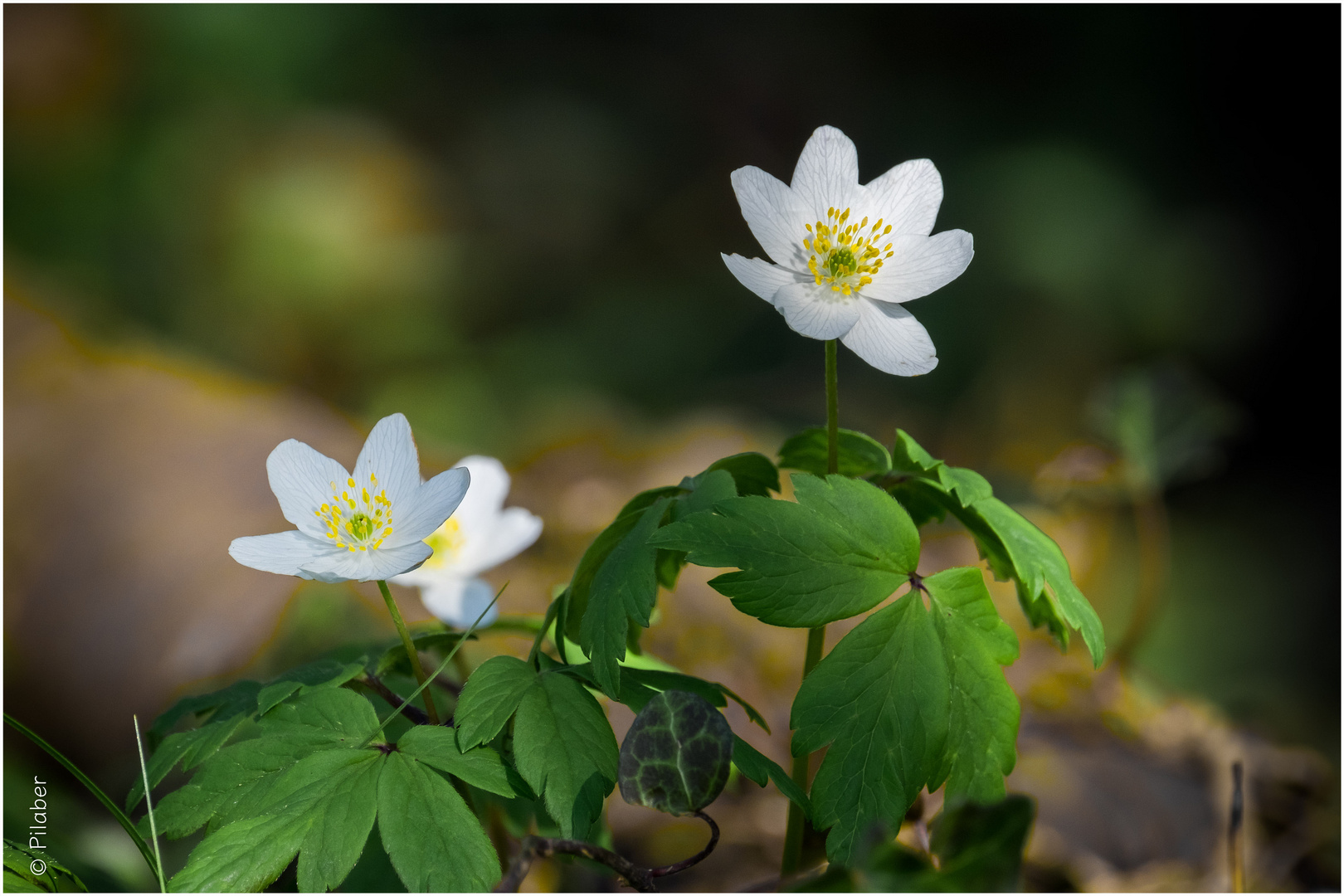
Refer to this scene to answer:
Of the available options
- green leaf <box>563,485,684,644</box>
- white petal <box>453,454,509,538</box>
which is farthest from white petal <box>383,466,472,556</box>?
white petal <box>453,454,509,538</box>

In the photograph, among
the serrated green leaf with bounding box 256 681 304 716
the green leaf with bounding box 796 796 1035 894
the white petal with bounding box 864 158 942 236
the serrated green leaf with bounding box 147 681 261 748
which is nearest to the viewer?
the green leaf with bounding box 796 796 1035 894

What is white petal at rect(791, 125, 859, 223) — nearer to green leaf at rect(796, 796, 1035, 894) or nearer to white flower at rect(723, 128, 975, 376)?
white flower at rect(723, 128, 975, 376)

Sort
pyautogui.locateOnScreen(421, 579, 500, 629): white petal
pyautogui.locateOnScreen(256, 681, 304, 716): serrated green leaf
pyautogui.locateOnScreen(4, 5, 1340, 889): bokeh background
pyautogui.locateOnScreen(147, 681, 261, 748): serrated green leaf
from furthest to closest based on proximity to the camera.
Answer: pyautogui.locateOnScreen(4, 5, 1340, 889): bokeh background, pyautogui.locateOnScreen(421, 579, 500, 629): white petal, pyautogui.locateOnScreen(147, 681, 261, 748): serrated green leaf, pyautogui.locateOnScreen(256, 681, 304, 716): serrated green leaf

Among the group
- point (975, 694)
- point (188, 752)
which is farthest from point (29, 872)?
point (975, 694)

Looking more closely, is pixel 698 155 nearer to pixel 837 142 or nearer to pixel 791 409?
pixel 791 409

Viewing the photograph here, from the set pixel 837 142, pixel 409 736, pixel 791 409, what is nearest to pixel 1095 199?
pixel 791 409

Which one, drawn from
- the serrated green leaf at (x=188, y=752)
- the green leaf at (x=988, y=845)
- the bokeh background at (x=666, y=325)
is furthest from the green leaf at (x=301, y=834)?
the bokeh background at (x=666, y=325)

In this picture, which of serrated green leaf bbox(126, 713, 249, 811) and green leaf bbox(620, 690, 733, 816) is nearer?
green leaf bbox(620, 690, 733, 816)

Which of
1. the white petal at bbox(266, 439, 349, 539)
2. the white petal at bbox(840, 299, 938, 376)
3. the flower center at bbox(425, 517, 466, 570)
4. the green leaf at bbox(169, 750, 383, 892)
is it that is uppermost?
the white petal at bbox(840, 299, 938, 376)
